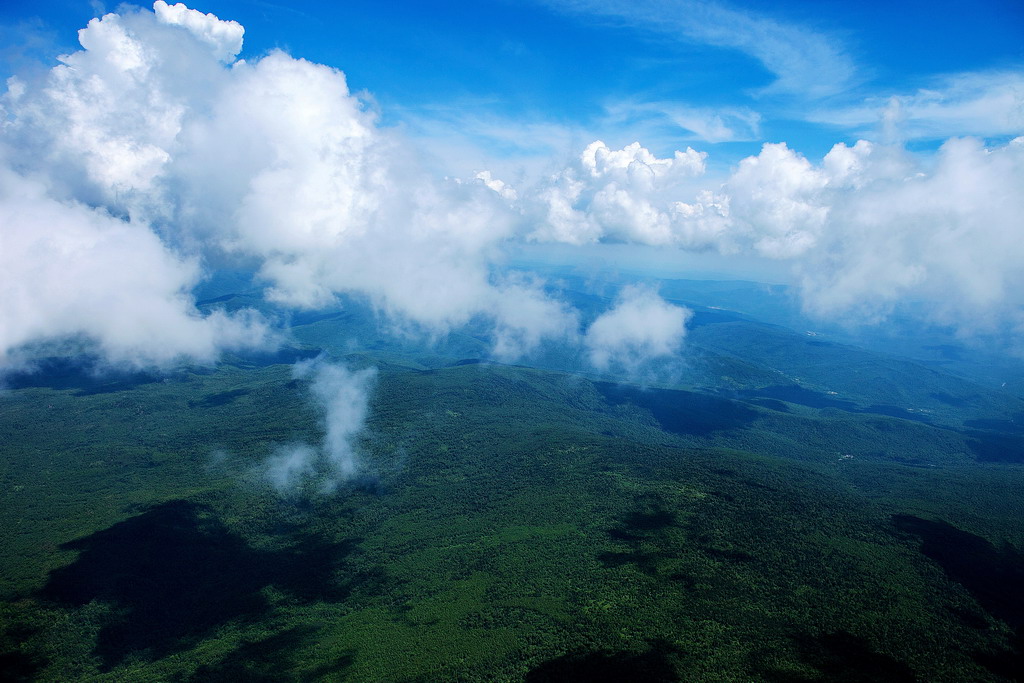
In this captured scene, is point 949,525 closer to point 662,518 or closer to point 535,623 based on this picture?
point 662,518

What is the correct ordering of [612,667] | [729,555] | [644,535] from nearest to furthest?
[612,667] → [729,555] → [644,535]

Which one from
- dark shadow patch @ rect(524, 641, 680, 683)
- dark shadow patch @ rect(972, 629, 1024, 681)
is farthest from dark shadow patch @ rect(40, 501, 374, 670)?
dark shadow patch @ rect(972, 629, 1024, 681)

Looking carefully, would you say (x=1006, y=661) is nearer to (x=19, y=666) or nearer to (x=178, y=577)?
(x=178, y=577)

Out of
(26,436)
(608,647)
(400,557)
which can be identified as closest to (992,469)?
(608,647)

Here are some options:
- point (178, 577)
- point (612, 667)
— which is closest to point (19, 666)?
point (178, 577)

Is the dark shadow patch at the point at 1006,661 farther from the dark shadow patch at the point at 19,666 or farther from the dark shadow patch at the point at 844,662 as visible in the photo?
the dark shadow patch at the point at 19,666

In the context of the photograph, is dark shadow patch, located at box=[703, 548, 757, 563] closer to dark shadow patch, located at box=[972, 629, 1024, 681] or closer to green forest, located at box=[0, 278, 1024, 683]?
green forest, located at box=[0, 278, 1024, 683]

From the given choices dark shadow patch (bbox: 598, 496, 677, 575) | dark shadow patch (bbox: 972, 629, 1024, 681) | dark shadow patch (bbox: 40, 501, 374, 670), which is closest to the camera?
dark shadow patch (bbox: 972, 629, 1024, 681)
